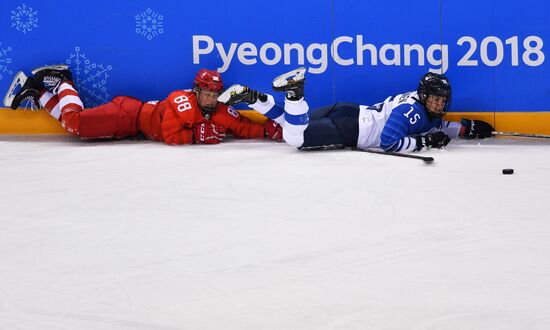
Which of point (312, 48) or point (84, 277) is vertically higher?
point (312, 48)

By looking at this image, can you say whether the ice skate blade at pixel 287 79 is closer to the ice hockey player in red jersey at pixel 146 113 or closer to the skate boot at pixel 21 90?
the ice hockey player in red jersey at pixel 146 113

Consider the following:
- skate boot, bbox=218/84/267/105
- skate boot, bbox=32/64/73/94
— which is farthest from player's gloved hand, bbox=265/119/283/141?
skate boot, bbox=32/64/73/94

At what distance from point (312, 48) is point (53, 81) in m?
1.72

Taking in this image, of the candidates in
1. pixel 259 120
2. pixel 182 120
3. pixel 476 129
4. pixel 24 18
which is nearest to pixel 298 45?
pixel 259 120

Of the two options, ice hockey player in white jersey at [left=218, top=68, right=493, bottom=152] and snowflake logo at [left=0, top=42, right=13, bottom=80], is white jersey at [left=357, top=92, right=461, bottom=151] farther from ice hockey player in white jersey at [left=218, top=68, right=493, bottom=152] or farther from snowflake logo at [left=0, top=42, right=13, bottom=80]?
snowflake logo at [left=0, top=42, right=13, bottom=80]

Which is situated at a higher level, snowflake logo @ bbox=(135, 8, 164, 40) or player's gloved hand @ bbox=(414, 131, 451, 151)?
snowflake logo @ bbox=(135, 8, 164, 40)

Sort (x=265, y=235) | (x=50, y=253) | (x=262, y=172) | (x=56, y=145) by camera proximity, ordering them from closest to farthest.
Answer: (x=50, y=253) < (x=265, y=235) < (x=262, y=172) < (x=56, y=145)

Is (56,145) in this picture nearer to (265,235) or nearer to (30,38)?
(30,38)

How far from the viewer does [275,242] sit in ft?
9.98

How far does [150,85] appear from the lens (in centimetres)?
558

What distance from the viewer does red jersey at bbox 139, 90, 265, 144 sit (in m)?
5.21

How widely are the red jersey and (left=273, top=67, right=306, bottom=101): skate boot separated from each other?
0.69 m

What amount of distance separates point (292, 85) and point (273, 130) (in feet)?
2.34

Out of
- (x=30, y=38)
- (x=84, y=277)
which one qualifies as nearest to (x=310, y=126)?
(x=30, y=38)
